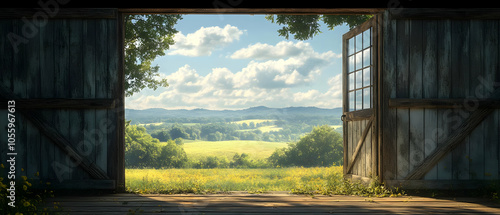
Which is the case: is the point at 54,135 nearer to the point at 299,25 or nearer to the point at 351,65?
the point at 351,65

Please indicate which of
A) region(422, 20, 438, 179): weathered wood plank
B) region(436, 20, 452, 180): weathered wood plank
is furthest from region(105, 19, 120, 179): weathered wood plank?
region(436, 20, 452, 180): weathered wood plank

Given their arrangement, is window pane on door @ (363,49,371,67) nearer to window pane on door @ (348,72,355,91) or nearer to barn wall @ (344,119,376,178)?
window pane on door @ (348,72,355,91)

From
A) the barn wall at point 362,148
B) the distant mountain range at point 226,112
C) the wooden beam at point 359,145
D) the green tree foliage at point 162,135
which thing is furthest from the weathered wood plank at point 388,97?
the distant mountain range at point 226,112

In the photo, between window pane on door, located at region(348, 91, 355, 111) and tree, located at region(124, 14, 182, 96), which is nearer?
window pane on door, located at region(348, 91, 355, 111)

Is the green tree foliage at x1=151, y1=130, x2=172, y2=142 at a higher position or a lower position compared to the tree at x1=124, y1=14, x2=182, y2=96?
lower

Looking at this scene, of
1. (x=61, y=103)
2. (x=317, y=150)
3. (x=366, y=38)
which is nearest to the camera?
(x=61, y=103)

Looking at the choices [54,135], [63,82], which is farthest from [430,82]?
[54,135]
